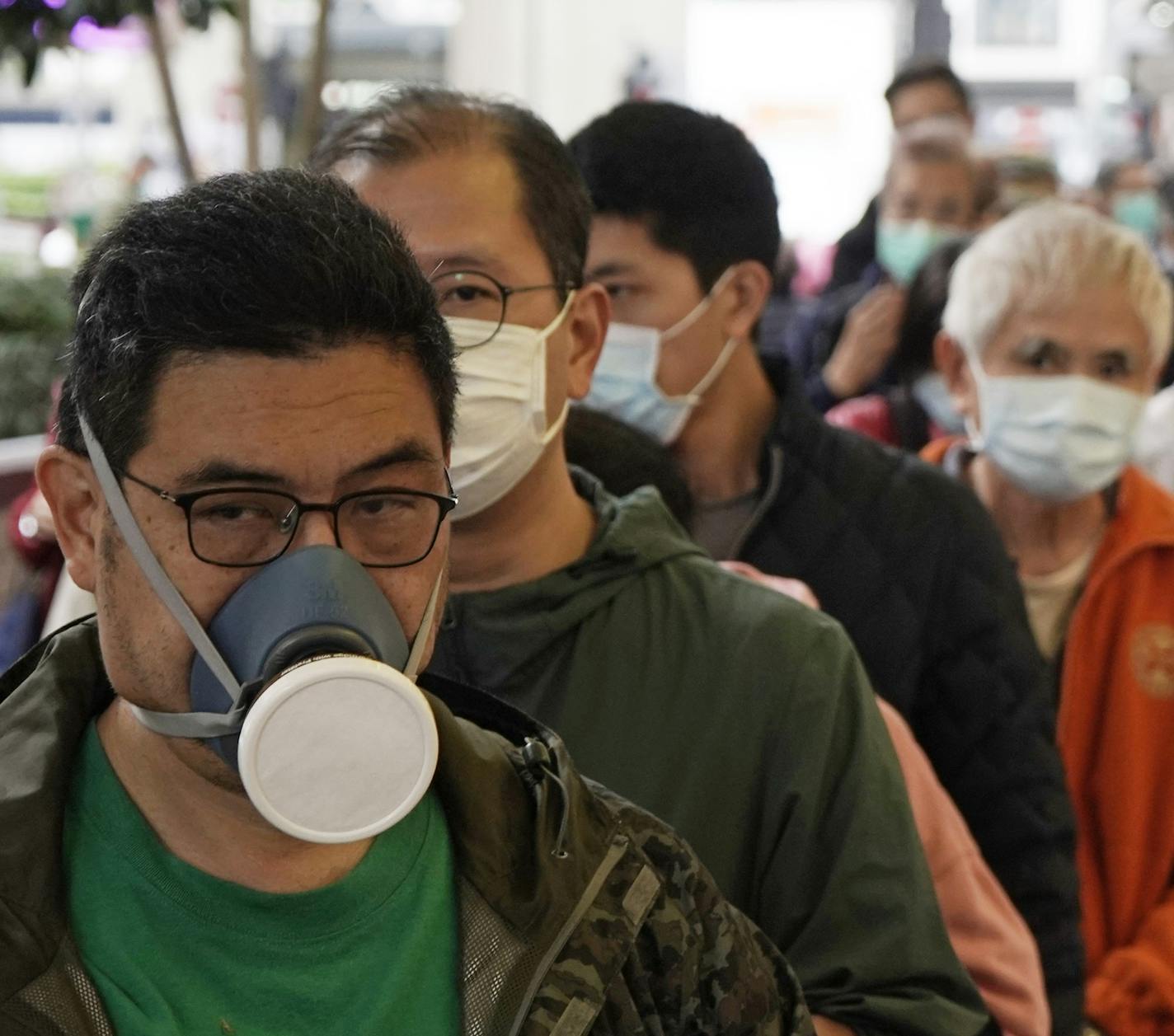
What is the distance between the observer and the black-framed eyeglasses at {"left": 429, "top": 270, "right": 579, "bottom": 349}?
2521 millimetres

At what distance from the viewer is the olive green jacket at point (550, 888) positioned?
168 cm

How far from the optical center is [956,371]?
3914 millimetres

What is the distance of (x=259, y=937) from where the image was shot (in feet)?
5.32

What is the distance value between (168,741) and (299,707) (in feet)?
0.68

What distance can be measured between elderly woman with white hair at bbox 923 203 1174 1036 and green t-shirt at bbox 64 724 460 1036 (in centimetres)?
194

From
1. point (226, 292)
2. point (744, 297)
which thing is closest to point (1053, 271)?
point (744, 297)

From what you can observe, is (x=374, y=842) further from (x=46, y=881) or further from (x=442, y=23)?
(x=442, y=23)

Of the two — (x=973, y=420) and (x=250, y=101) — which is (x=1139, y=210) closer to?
(x=250, y=101)

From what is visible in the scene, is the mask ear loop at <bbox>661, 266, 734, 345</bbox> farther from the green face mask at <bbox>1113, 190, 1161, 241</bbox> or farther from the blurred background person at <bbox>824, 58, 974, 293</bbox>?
the green face mask at <bbox>1113, 190, 1161, 241</bbox>

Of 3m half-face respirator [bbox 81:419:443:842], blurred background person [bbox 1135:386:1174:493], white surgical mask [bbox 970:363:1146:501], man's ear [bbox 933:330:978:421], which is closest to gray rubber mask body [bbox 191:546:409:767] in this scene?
3m half-face respirator [bbox 81:419:443:842]

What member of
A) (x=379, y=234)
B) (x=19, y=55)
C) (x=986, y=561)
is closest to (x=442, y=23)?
(x=19, y=55)

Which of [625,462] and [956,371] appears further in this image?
[956,371]

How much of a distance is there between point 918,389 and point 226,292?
123 inches

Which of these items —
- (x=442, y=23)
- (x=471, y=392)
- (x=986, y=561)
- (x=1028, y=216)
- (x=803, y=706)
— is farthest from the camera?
(x=442, y=23)
